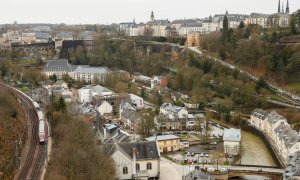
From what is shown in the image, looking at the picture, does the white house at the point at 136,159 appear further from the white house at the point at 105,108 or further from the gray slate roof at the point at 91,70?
the gray slate roof at the point at 91,70

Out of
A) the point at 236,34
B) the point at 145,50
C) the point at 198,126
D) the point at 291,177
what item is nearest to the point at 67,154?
the point at 291,177

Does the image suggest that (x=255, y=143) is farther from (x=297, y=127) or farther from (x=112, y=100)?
(x=112, y=100)

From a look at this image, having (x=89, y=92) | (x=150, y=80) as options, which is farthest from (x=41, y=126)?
(x=150, y=80)

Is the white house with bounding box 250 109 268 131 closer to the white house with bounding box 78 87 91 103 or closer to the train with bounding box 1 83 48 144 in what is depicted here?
the train with bounding box 1 83 48 144

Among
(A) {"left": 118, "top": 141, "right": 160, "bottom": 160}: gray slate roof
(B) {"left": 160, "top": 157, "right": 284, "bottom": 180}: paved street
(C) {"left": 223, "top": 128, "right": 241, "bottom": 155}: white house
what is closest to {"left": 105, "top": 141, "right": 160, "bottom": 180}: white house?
(A) {"left": 118, "top": 141, "right": 160, "bottom": 160}: gray slate roof

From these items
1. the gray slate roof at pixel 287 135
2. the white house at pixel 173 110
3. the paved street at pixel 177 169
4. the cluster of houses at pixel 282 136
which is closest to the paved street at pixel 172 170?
the paved street at pixel 177 169

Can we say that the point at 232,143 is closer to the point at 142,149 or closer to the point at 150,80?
the point at 142,149
